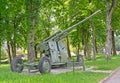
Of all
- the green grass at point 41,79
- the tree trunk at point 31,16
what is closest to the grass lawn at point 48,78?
the green grass at point 41,79

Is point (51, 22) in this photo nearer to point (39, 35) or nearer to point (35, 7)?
point (39, 35)

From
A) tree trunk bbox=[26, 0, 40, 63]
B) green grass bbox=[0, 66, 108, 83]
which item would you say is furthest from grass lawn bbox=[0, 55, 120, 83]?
tree trunk bbox=[26, 0, 40, 63]

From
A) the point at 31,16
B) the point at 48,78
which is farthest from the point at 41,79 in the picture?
the point at 31,16

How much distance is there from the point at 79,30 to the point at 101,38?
24.1 ft

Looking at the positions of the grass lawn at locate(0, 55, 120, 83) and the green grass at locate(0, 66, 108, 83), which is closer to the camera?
the green grass at locate(0, 66, 108, 83)

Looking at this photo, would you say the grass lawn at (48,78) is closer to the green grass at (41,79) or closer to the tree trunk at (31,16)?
the green grass at (41,79)

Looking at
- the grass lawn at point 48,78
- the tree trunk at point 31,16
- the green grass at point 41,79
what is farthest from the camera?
the tree trunk at point 31,16

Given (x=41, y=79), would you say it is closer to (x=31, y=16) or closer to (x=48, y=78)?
(x=48, y=78)

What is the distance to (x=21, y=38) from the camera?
43.3 meters

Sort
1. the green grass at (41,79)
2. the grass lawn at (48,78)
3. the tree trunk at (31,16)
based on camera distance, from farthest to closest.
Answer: the tree trunk at (31,16) → the grass lawn at (48,78) → the green grass at (41,79)

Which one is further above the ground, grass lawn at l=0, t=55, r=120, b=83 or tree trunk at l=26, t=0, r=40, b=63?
tree trunk at l=26, t=0, r=40, b=63

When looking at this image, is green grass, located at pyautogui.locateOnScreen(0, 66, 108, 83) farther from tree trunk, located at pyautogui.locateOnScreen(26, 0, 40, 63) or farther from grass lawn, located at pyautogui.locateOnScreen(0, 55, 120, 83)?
tree trunk, located at pyautogui.locateOnScreen(26, 0, 40, 63)

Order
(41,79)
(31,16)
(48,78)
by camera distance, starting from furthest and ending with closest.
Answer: (31,16) → (48,78) → (41,79)

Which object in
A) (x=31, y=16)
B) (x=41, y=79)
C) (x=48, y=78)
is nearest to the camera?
(x=41, y=79)
